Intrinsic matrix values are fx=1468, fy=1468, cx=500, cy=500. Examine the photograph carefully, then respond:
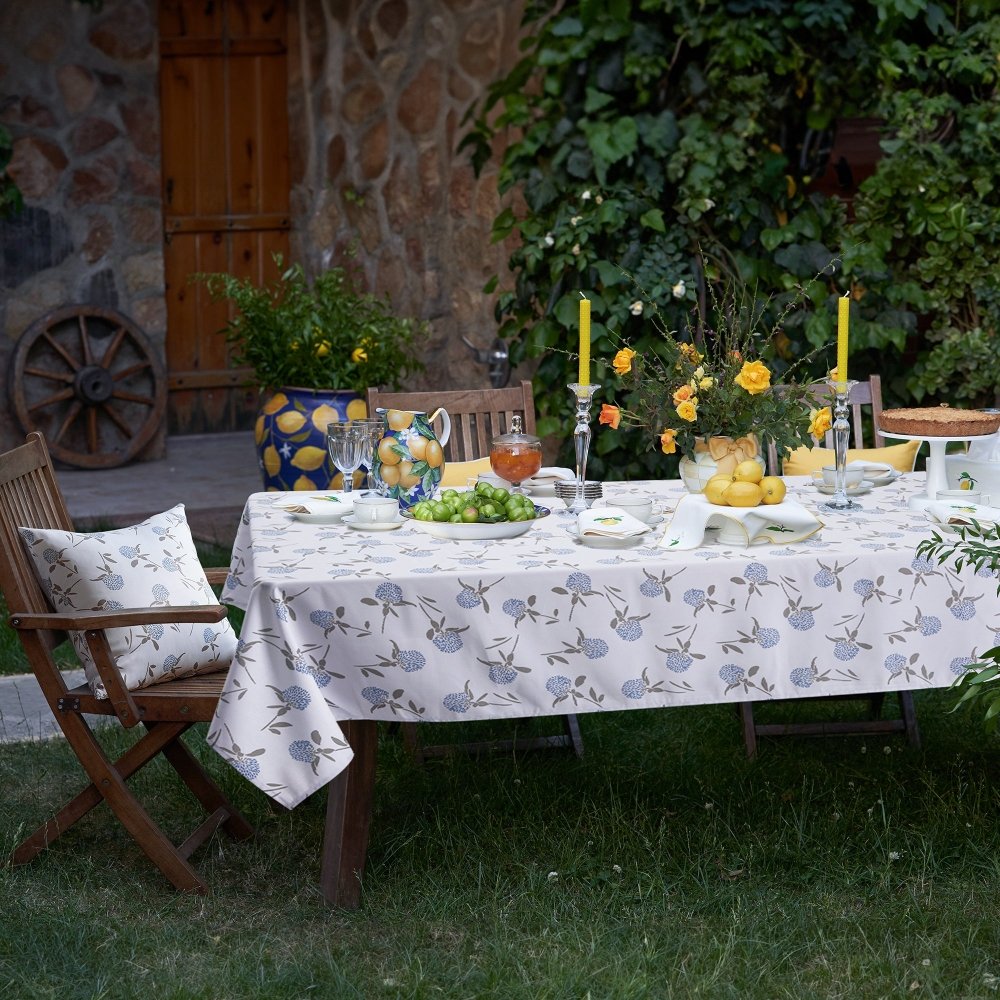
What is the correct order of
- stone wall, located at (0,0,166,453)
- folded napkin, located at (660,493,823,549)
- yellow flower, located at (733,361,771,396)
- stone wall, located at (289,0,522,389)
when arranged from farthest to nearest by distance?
stone wall, located at (0,0,166,453) → stone wall, located at (289,0,522,389) → yellow flower, located at (733,361,771,396) → folded napkin, located at (660,493,823,549)

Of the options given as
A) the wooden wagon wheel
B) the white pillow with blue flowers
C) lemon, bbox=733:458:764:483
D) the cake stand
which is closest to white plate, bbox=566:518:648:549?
lemon, bbox=733:458:764:483

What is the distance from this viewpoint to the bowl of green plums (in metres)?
2.71

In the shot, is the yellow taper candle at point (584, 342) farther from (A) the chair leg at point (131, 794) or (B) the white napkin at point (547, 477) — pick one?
(A) the chair leg at point (131, 794)

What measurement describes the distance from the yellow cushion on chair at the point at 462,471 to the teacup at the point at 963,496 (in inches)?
42.5

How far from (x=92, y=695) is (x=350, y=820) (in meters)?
0.52

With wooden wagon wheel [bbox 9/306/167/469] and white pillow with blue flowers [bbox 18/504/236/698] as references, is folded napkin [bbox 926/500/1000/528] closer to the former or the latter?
white pillow with blue flowers [bbox 18/504/236/698]

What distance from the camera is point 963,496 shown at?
2.90 m

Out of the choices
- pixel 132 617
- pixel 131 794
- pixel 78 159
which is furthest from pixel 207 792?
pixel 78 159

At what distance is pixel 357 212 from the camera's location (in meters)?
6.70

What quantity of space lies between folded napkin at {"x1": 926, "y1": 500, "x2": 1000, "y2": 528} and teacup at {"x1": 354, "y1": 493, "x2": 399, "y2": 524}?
40.8 inches

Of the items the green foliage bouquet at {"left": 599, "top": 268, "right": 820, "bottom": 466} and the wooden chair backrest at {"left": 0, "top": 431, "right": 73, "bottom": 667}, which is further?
the green foliage bouquet at {"left": 599, "top": 268, "right": 820, "bottom": 466}

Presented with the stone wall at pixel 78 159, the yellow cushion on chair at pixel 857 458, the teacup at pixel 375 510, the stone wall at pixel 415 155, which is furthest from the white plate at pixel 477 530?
the stone wall at pixel 78 159

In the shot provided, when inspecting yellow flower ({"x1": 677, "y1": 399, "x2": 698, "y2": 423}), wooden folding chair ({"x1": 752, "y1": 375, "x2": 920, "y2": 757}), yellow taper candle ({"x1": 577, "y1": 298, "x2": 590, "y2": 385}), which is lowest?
wooden folding chair ({"x1": 752, "y1": 375, "x2": 920, "y2": 757})

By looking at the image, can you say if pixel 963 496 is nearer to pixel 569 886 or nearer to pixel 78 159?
pixel 569 886
